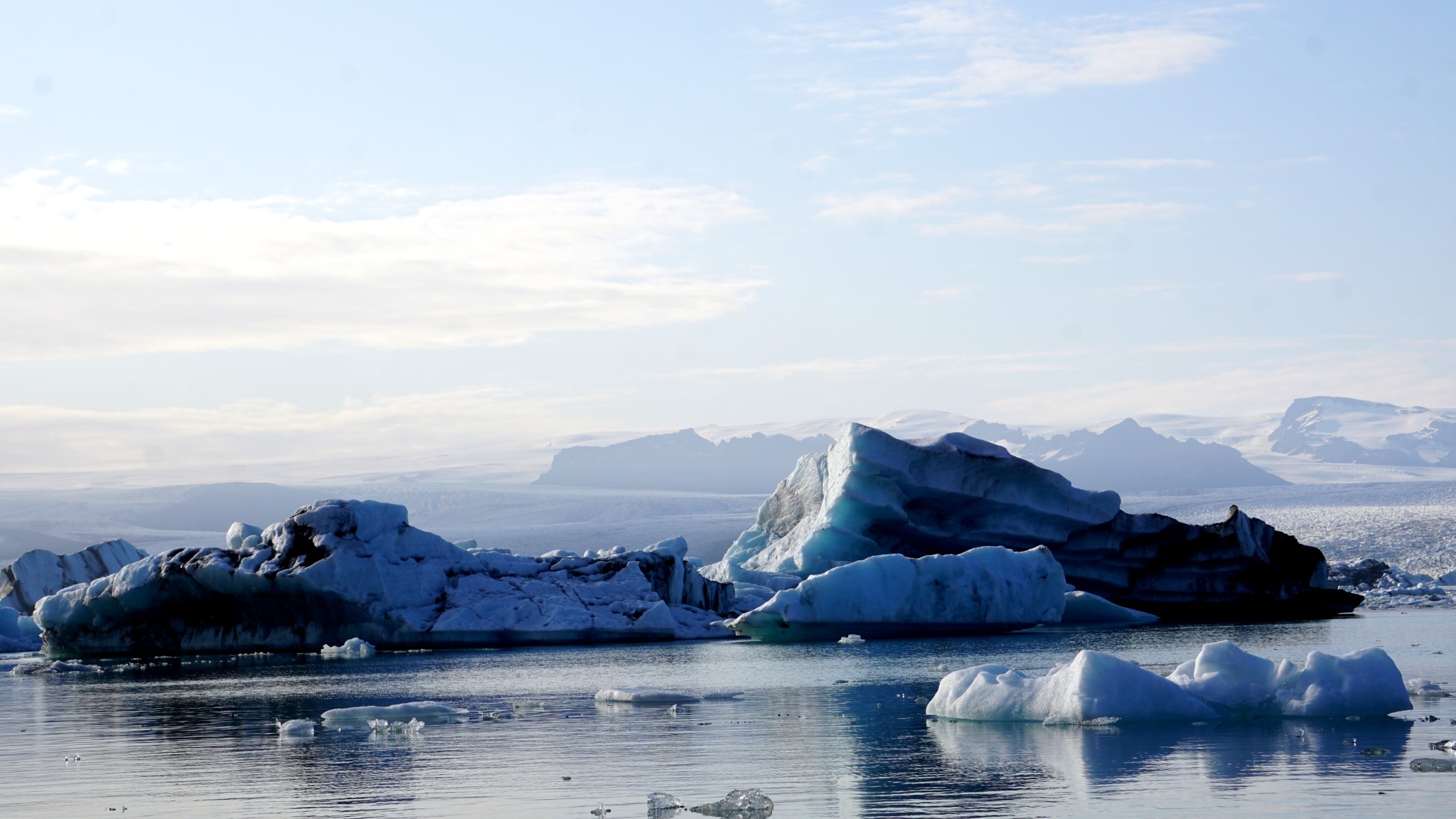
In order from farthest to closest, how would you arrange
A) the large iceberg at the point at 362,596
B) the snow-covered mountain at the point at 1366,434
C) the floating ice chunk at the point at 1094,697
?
the snow-covered mountain at the point at 1366,434
the large iceberg at the point at 362,596
the floating ice chunk at the point at 1094,697

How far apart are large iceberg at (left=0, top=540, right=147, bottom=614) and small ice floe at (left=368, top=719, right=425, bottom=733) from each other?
84.3 feet

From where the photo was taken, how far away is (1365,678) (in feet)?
33.3

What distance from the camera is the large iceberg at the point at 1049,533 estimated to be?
28.5m

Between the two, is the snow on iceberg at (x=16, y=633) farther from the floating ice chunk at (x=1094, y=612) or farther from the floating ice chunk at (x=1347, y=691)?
the floating ice chunk at (x=1347, y=691)

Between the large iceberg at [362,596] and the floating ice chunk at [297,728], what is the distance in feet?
41.3

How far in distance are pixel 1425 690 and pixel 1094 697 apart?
3602 millimetres

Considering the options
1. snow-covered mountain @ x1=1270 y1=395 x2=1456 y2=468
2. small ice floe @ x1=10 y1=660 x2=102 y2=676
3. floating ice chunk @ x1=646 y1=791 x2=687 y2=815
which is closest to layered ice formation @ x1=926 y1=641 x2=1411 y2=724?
floating ice chunk @ x1=646 y1=791 x2=687 y2=815

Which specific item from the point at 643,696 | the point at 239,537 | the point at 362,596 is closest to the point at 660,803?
the point at 643,696

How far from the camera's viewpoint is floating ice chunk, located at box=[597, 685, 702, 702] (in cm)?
1335

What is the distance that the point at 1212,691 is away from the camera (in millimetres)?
10336

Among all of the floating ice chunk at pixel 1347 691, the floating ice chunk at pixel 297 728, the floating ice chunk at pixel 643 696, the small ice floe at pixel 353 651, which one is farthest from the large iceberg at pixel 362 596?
the floating ice chunk at pixel 1347 691

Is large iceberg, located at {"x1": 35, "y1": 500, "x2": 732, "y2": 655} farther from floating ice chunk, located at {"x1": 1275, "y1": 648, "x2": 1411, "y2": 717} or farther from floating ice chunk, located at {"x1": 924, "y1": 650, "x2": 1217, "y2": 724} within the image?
floating ice chunk, located at {"x1": 1275, "y1": 648, "x2": 1411, "y2": 717}

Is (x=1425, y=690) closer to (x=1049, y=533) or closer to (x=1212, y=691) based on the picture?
(x=1212, y=691)

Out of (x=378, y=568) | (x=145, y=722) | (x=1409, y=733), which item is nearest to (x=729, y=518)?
(x=378, y=568)
